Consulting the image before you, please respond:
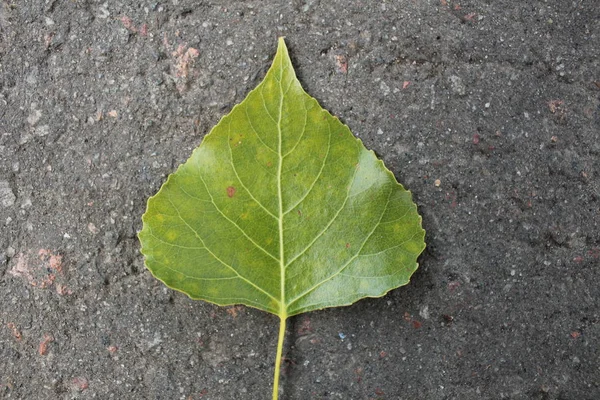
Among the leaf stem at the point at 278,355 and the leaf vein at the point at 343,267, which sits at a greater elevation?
the leaf vein at the point at 343,267

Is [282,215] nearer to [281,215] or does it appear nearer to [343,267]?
[281,215]

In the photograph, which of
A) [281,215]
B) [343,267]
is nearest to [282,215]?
[281,215]

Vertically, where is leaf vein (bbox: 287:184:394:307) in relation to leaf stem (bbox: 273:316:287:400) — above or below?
above

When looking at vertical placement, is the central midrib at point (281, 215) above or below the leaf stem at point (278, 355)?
above

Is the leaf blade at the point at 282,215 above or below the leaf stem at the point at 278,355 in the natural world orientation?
above

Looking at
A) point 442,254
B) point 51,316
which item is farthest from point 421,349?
point 51,316
